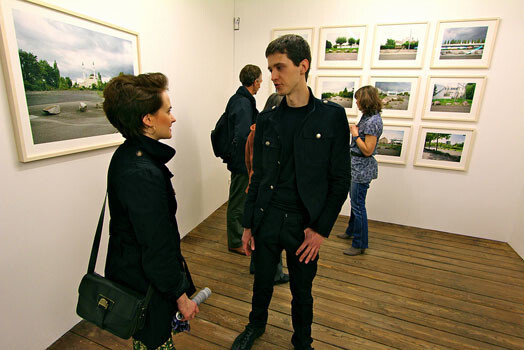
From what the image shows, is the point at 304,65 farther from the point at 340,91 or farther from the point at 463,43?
the point at 463,43

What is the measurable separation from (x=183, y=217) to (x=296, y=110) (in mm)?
2097

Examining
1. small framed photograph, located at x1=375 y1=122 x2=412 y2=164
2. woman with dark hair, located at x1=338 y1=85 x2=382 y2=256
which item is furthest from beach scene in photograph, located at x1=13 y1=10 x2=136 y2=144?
small framed photograph, located at x1=375 y1=122 x2=412 y2=164

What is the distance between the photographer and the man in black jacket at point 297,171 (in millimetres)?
1298

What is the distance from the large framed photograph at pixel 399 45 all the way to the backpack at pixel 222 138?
204cm

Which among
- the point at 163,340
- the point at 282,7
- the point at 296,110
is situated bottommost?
the point at 163,340

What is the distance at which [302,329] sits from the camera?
5.18ft

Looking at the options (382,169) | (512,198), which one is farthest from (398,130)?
(512,198)

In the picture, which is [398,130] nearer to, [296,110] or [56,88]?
[296,110]

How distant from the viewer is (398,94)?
3312mm

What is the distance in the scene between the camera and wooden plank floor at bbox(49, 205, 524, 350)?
1.81m

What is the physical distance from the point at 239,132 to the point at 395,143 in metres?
2.13

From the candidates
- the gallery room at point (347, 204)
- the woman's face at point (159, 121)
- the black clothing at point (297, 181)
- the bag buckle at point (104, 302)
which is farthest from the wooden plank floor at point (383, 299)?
the woman's face at point (159, 121)

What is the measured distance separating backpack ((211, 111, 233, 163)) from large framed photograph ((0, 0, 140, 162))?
920 mm

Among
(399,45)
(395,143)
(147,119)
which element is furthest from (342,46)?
(147,119)
